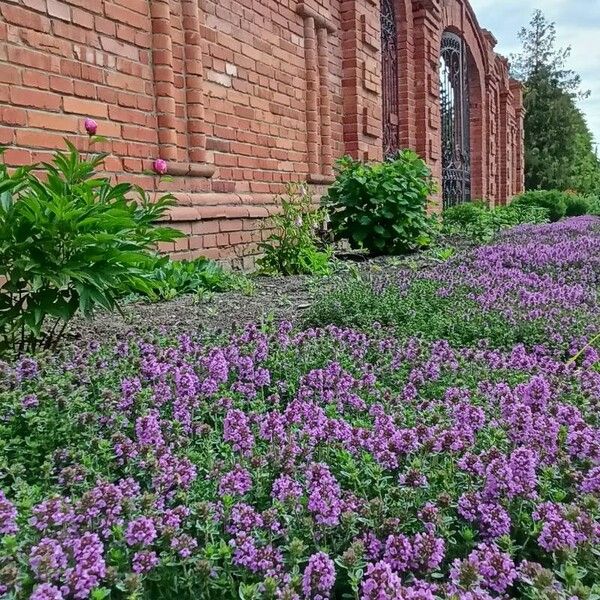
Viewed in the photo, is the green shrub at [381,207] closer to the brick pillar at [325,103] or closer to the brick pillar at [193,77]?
the brick pillar at [325,103]

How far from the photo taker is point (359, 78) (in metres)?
8.48

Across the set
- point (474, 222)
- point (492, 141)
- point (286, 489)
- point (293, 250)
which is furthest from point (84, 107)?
point (492, 141)

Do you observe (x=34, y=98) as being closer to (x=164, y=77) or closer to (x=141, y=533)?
(x=164, y=77)

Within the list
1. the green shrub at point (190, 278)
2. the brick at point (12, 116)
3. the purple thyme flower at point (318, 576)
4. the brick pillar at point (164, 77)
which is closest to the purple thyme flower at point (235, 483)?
the purple thyme flower at point (318, 576)

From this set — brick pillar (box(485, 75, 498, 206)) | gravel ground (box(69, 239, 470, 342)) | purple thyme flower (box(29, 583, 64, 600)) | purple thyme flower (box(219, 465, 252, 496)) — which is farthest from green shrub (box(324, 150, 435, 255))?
brick pillar (box(485, 75, 498, 206))

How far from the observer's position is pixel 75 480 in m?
1.35

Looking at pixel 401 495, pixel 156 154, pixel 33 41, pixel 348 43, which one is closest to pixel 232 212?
pixel 156 154

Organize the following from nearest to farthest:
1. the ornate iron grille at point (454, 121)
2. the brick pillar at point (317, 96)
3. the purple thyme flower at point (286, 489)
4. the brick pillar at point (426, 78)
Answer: the purple thyme flower at point (286, 489)
the brick pillar at point (317, 96)
the brick pillar at point (426, 78)
the ornate iron grille at point (454, 121)

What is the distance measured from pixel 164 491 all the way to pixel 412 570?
526mm

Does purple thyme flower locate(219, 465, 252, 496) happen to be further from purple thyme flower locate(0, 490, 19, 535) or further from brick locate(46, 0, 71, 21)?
brick locate(46, 0, 71, 21)

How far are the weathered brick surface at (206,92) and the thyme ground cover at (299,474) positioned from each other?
8.09 feet

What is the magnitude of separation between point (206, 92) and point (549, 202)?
13950mm

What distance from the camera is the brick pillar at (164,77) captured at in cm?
501

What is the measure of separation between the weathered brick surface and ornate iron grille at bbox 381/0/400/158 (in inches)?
73.6
